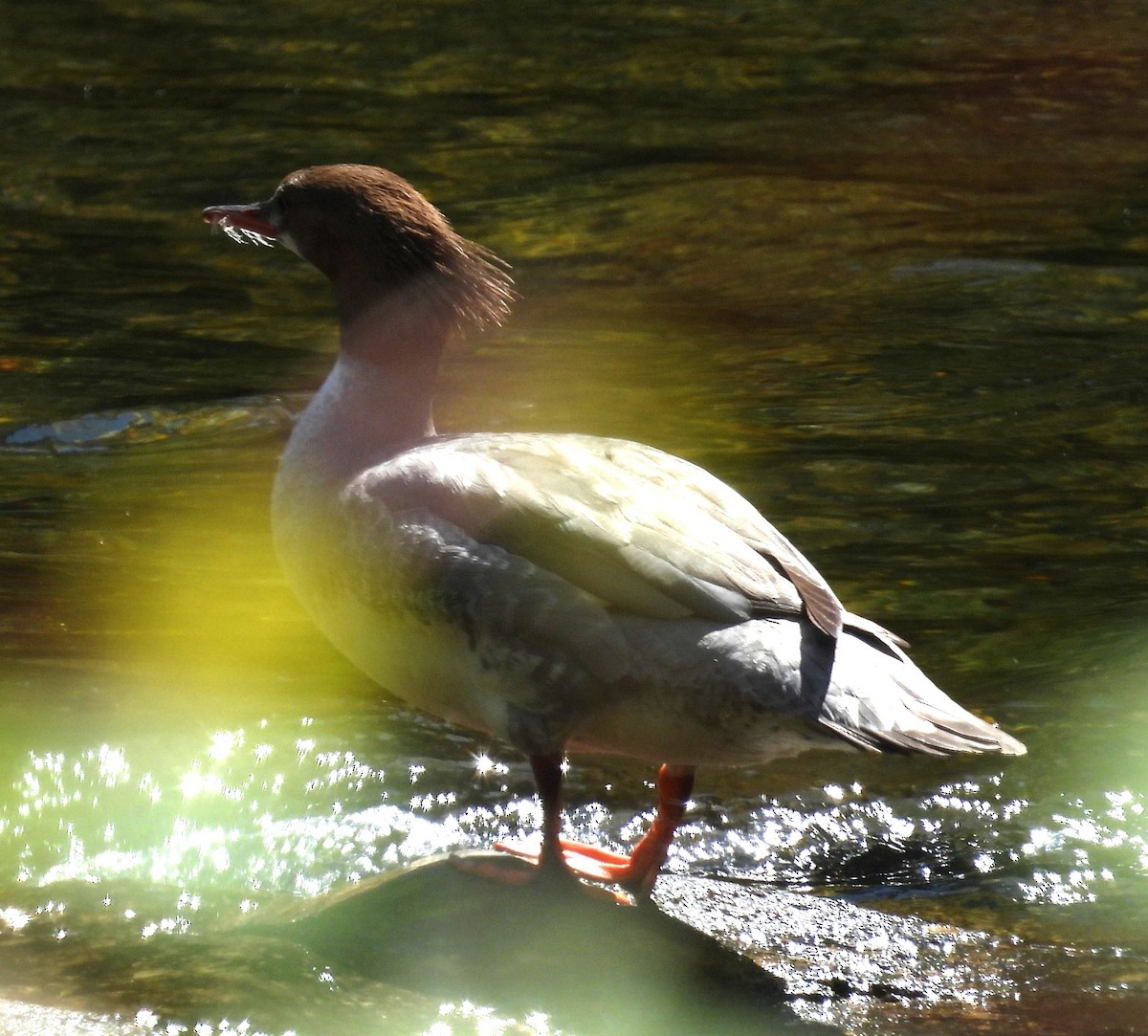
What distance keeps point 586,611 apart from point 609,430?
15.6ft

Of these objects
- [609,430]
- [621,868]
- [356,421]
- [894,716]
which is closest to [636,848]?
[621,868]

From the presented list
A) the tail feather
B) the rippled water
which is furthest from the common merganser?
the rippled water

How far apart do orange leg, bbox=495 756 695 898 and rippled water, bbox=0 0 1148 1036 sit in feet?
0.81

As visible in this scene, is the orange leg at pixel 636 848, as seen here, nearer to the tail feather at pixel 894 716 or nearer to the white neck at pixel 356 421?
the tail feather at pixel 894 716

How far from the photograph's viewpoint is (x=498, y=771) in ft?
19.5

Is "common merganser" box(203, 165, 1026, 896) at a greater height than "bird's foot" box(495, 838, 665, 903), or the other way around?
"common merganser" box(203, 165, 1026, 896)

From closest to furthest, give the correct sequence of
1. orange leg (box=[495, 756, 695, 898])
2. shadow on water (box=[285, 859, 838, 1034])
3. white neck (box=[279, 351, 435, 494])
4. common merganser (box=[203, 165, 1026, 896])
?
shadow on water (box=[285, 859, 838, 1034]), common merganser (box=[203, 165, 1026, 896]), orange leg (box=[495, 756, 695, 898]), white neck (box=[279, 351, 435, 494])

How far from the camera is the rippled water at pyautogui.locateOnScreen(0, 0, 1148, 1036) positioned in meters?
4.97

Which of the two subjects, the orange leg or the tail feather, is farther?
the orange leg

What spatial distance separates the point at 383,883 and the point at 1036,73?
1349cm

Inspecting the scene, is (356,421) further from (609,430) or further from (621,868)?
(609,430)

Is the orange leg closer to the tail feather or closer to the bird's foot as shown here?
the bird's foot

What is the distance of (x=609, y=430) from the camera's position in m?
9.32

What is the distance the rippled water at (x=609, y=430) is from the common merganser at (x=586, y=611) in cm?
63
